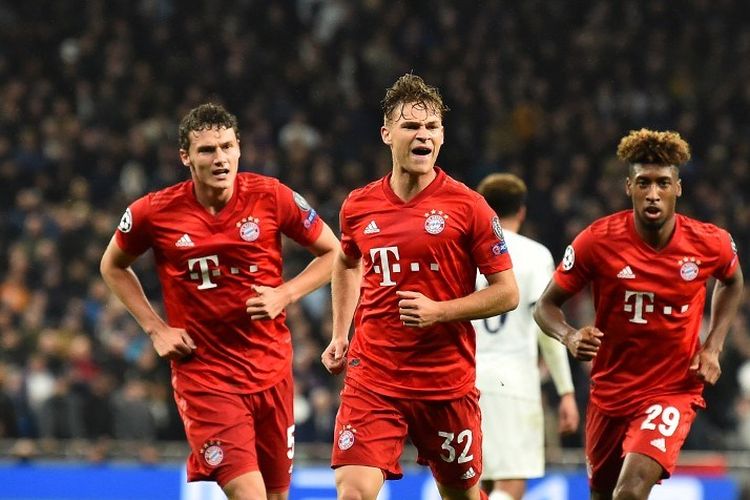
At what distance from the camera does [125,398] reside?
13.4 meters

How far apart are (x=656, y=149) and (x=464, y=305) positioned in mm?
1461

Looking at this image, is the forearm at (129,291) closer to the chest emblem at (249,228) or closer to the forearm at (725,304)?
the chest emblem at (249,228)

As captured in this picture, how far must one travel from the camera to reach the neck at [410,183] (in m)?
6.52

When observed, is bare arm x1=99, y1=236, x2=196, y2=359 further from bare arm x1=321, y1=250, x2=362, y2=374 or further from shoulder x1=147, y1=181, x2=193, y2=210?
bare arm x1=321, y1=250, x2=362, y2=374

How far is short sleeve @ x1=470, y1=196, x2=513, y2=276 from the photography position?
6.38m

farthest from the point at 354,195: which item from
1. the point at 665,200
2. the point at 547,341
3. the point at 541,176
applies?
the point at 541,176

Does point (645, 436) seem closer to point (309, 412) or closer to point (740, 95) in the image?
point (309, 412)

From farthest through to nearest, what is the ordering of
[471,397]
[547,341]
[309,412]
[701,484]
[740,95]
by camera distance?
[740,95], [309,412], [701,484], [547,341], [471,397]

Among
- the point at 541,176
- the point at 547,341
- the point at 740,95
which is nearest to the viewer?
the point at 547,341

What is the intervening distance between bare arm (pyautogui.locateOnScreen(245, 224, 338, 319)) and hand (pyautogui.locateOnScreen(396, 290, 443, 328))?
3.10ft

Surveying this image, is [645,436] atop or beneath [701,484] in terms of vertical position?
atop

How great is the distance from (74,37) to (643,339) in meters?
13.4

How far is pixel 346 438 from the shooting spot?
20.9 feet

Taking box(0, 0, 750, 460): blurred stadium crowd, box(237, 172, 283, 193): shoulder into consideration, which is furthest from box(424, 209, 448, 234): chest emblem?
box(0, 0, 750, 460): blurred stadium crowd
